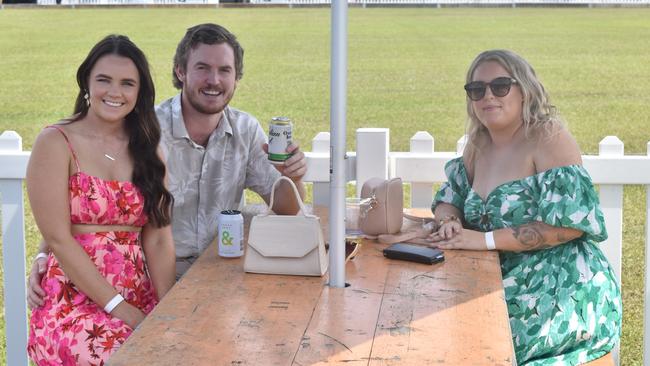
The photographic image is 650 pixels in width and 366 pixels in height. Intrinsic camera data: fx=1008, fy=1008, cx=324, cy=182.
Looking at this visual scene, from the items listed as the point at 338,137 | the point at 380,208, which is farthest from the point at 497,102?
the point at 338,137

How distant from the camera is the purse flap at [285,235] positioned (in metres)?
2.96

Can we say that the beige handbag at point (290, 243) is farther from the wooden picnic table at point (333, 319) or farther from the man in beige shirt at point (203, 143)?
the man in beige shirt at point (203, 143)

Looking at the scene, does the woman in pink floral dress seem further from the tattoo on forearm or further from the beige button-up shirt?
the tattoo on forearm

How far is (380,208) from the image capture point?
136 inches

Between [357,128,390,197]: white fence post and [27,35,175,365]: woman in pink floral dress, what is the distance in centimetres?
91

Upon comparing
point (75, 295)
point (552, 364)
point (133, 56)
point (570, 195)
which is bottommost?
point (552, 364)

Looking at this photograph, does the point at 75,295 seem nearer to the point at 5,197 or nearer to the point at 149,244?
the point at 149,244

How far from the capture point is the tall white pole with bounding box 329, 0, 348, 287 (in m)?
2.67

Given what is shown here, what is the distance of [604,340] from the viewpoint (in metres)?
3.48

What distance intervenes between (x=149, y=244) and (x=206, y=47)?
2.86 ft

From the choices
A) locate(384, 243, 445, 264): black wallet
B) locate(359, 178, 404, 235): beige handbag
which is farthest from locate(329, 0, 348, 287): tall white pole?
locate(359, 178, 404, 235): beige handbag

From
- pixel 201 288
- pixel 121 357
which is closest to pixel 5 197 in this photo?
pixel 201 288

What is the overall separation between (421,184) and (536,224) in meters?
0.83

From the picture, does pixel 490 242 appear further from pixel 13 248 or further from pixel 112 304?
pixel 13 248
